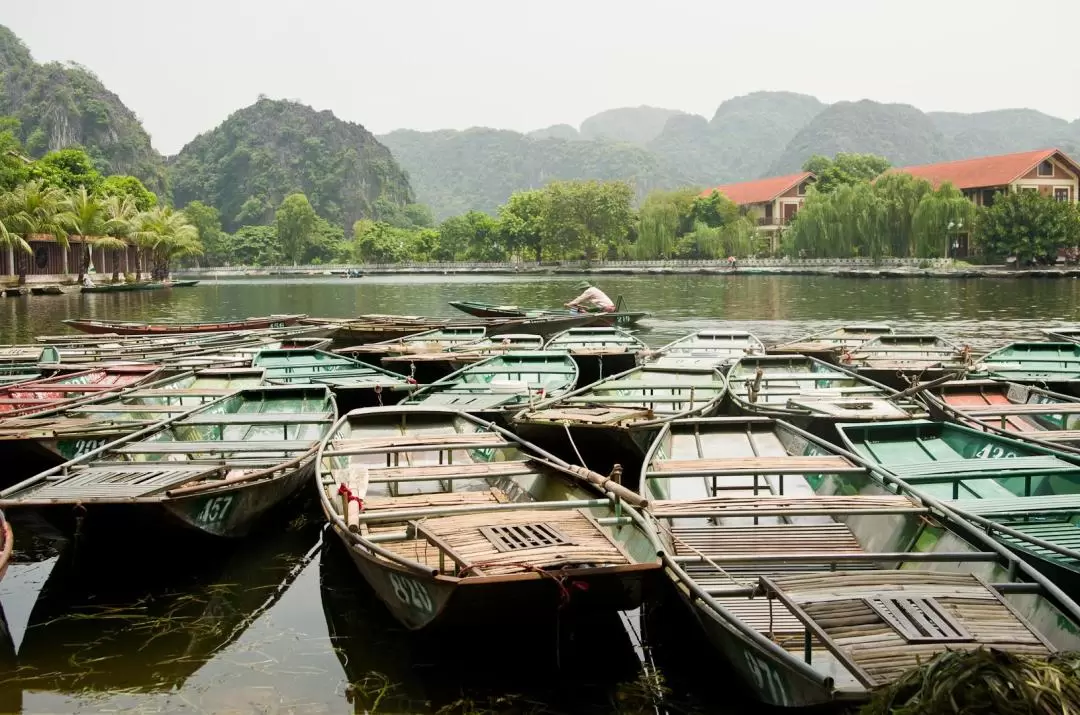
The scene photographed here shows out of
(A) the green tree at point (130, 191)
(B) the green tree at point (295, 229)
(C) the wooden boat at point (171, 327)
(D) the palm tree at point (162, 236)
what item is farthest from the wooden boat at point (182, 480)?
(B) the green tree at point (295, 229)

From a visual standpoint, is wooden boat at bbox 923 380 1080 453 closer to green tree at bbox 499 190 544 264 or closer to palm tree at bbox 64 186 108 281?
palm tree at bbox 64 186 108 281

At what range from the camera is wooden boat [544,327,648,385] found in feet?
56.5

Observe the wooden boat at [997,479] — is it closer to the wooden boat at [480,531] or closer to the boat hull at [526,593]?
the wooden boat at [480,531]

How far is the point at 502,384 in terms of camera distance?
13703mm

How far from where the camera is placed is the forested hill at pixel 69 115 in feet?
402

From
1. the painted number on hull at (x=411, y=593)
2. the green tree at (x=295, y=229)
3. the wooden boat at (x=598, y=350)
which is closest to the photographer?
the painted number on hull at (x=411, y=593)

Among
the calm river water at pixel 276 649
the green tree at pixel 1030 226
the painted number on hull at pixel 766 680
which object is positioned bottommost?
the calm river water at pixel 276 649

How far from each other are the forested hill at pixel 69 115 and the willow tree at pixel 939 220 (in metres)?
104

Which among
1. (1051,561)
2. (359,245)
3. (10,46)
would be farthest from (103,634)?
(10,46)

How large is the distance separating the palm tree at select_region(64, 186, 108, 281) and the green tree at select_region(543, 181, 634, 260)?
1730 inches

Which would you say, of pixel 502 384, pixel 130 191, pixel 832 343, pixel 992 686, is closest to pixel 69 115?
pixel 130 191

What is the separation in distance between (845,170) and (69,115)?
100 m

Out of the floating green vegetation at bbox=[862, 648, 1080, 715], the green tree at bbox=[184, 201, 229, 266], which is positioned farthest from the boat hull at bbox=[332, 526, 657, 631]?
the green tree at bbox=[184, 201, 229, 266]

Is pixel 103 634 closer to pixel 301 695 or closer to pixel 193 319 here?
pixel 301 695
